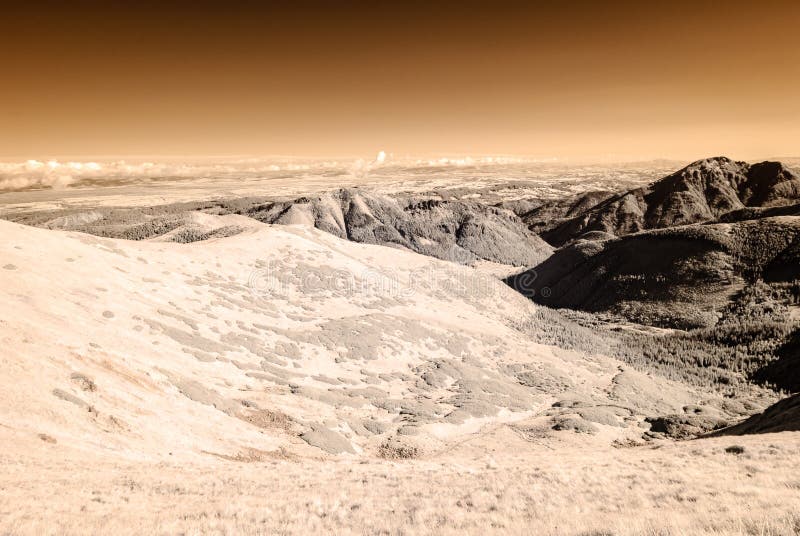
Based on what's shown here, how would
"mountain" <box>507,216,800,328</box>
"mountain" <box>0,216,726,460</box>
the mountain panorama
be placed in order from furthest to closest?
"mountain" <box>507,216,800,328</box>, "mountain" <box>0,216,726,460</box>, the mountain panorama

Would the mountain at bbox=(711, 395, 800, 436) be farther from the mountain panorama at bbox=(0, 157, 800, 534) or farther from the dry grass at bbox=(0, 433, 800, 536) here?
the dry grass at bbox=(0, 433, 800, 536)

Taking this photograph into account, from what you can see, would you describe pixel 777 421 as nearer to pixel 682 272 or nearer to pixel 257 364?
pixel 257 364

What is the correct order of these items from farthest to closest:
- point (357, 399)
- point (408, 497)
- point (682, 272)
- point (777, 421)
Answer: point (682, 272) → point (357, 399) → point (777, 421) → point (408, 497)

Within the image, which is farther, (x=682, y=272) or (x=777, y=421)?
(x=682, y=272)

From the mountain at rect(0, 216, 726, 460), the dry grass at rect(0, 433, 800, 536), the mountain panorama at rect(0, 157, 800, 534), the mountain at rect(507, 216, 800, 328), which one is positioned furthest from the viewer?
the mountain at rect(507, 216, 800, 328)

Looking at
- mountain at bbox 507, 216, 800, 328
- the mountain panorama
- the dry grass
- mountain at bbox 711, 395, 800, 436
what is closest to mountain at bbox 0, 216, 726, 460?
the mountain panorama

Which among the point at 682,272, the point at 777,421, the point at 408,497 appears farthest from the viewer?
the point at 682,272

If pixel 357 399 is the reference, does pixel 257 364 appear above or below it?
above

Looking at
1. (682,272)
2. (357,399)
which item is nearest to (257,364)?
(357,399)
